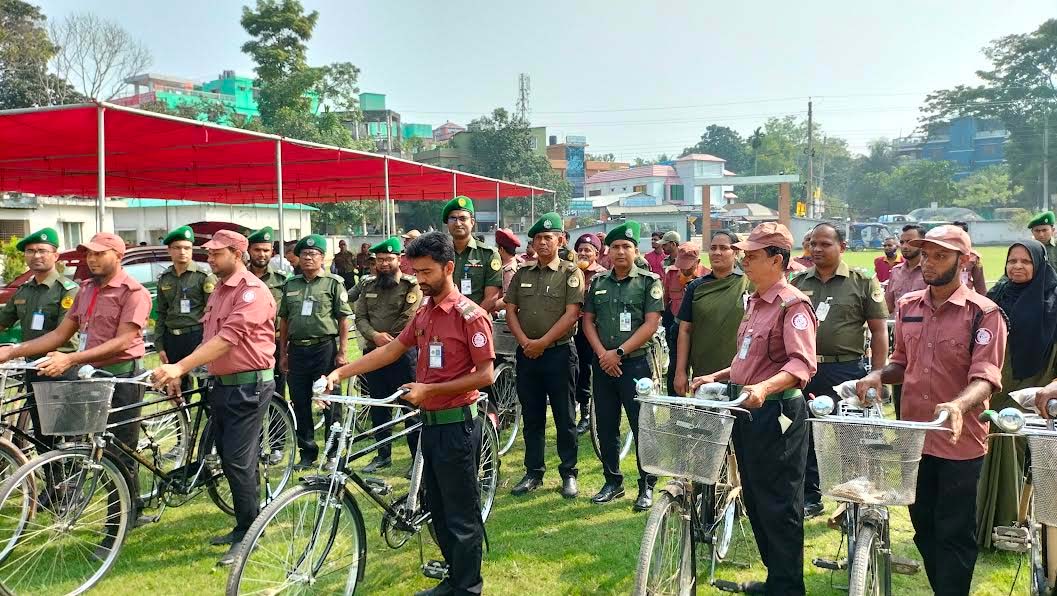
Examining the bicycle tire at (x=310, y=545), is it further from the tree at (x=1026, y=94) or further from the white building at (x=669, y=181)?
the white building at (x=669, y=181)

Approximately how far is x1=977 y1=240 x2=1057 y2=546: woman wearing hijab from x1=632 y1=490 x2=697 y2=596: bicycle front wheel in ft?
6.10

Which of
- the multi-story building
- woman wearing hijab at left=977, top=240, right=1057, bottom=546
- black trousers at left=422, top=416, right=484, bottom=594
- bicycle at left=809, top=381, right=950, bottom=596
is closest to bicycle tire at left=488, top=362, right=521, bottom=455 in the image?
black trousers at left=422, top=416, right=484, bottom=594

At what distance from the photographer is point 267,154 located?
1170 cm

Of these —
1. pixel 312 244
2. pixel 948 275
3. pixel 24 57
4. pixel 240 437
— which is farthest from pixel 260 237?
pixel 24 57

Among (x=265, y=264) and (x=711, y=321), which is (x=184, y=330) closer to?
(x=265, y=264)

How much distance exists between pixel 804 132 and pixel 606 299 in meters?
88.9

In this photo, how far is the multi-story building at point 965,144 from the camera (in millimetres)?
73125

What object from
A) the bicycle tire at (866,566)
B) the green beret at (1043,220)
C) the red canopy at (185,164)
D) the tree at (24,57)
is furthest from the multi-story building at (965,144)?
the bicycle tire at (866,566)

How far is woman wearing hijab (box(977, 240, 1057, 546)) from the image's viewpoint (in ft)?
13.4

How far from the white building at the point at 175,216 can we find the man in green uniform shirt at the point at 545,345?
2505 centimetres

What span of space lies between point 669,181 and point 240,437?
236 feet

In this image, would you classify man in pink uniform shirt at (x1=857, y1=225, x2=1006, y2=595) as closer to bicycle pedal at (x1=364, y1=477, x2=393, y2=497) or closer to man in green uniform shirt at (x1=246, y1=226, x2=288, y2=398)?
bicycle pedal at (x1=364, y1=477, x2=393, y2=497)

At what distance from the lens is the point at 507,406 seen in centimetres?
666

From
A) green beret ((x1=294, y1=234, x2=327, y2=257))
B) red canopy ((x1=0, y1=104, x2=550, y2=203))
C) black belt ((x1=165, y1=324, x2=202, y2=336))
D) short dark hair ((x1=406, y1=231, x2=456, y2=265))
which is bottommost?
black belt ((x1=165, y1=324, x2=202, y2=336))
